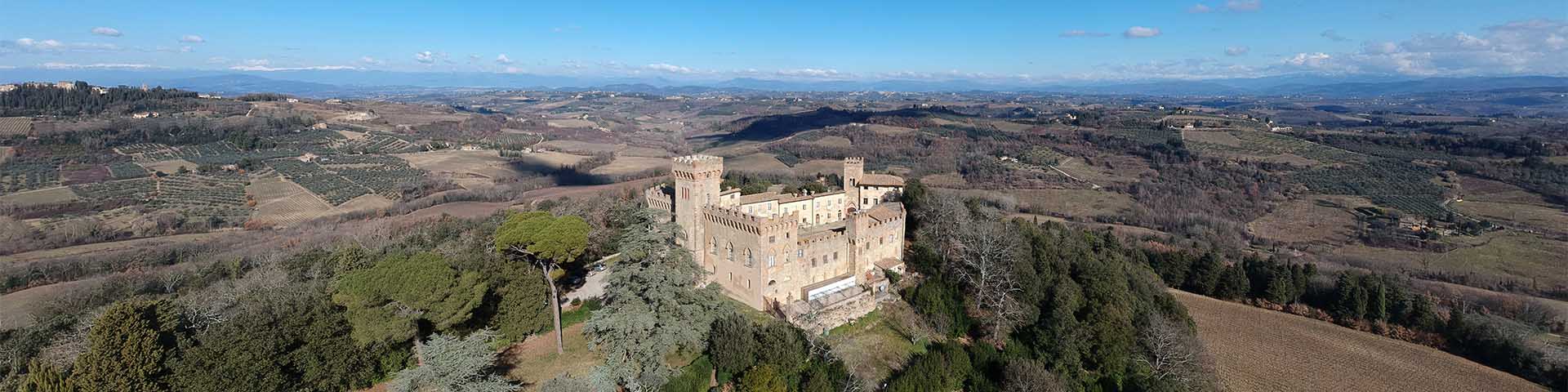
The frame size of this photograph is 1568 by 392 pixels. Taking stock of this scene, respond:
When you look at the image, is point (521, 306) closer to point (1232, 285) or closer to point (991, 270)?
point (991, 270)

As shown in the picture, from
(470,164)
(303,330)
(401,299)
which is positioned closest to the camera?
(303,330)

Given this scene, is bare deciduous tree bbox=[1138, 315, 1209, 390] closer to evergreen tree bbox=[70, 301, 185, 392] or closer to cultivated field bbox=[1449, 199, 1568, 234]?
evergreen tree bbox=[70, 301, 185, 392]

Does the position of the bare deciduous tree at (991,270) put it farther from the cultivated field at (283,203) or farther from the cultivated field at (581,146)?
the cultivated field at (581,146)

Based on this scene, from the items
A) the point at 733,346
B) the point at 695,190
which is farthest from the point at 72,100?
the point at 733,346

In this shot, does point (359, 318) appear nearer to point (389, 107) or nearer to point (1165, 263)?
point (1165, 263)

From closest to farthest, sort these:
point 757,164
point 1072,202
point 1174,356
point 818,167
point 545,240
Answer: point 1174,356
point 545,240
point 1072,202
point 818,167
point 757,164

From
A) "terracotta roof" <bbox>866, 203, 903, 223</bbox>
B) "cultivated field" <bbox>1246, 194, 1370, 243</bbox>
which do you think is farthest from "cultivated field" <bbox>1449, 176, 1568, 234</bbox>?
"terracotta roof" <bbox>866, 203, 903, 223</bbox>

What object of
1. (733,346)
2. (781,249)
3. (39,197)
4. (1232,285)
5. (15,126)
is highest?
(15,126)
